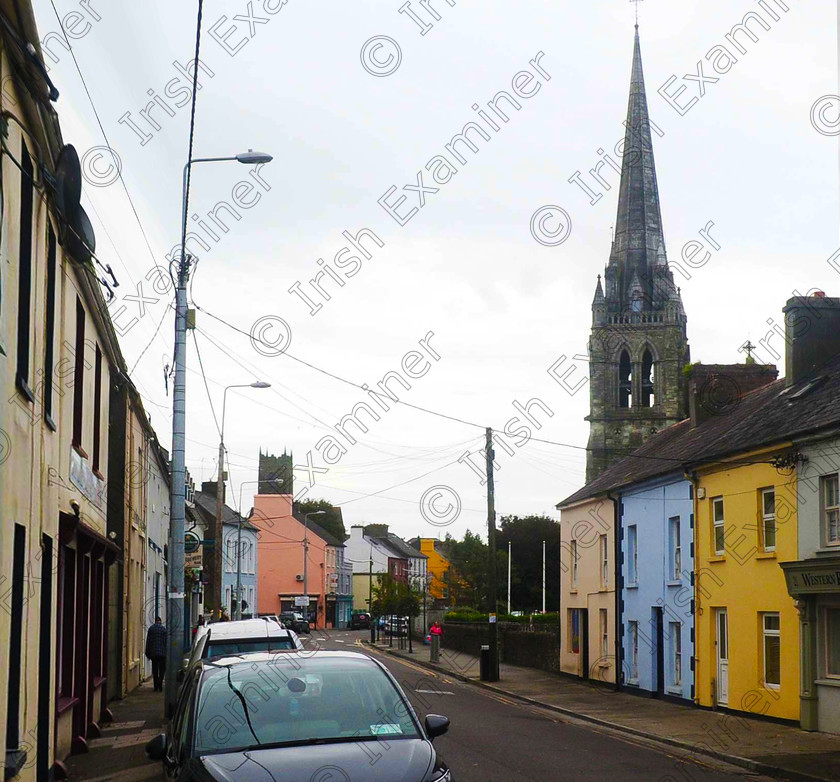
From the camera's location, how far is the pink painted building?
300 feet

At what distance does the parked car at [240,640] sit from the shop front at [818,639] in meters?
8.99

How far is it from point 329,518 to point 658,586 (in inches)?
4137

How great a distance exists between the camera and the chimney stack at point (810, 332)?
79.2ft

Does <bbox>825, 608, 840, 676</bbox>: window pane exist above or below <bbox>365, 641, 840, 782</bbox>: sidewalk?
above

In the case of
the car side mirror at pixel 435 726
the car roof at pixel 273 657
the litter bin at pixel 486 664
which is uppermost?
the car roof at pixel 273 657

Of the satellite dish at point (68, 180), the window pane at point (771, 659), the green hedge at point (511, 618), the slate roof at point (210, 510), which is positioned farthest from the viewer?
the slate roof at point (210, 510)

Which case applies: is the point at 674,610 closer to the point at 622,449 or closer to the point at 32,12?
the point at 32,12

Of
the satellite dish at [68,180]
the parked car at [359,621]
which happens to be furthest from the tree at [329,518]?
the satellite dish at [68,180]

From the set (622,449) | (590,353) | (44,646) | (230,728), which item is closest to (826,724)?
(44,646)

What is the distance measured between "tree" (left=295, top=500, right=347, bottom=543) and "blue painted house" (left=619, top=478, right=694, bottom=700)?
316ft

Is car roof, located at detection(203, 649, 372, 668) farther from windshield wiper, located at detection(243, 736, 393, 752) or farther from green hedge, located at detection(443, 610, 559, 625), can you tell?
green hedge, located at detection(443, 610, 559, 625)

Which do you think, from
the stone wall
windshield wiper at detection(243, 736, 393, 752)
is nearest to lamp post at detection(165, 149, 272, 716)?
windshield wiper at detection(243, 736, 393, 752)

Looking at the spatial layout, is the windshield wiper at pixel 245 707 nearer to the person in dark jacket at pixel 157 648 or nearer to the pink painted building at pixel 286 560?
the person in dark jacket at pixel 157 648

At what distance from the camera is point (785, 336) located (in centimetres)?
2486
